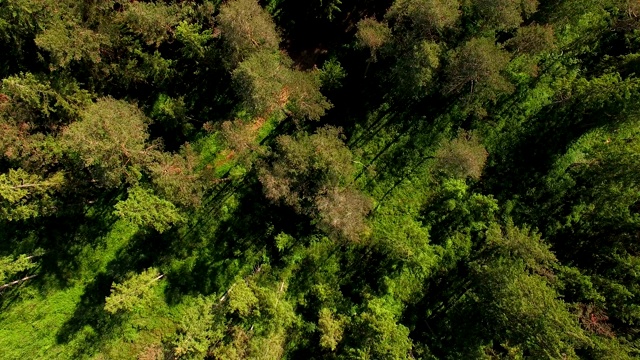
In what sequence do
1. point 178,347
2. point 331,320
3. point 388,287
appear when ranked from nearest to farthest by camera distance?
point 178,347
point 331,320
point 388,287

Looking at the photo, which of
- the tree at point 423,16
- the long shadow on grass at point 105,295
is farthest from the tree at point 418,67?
the long shadow on grass at point 105,295

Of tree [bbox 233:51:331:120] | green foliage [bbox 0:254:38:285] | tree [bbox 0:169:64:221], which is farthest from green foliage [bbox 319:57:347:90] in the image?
green foliage [bbox 0:254:38:285]

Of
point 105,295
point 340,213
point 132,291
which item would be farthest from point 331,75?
point 105,295

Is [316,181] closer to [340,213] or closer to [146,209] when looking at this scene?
[340,213]

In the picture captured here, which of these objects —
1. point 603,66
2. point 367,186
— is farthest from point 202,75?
point 603,66

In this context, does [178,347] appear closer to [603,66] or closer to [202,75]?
[202,75]

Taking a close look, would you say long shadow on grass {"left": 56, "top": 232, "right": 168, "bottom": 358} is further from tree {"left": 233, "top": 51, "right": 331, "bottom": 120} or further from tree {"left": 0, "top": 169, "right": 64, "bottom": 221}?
tree {"left": 233, "top": 51, "right": 331, "bottom": 120}
